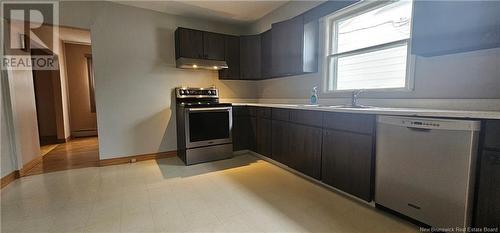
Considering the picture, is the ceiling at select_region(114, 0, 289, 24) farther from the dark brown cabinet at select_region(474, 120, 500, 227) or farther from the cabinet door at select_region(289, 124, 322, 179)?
the dark brown cabinet at select_region(474, 120, 500, 227)

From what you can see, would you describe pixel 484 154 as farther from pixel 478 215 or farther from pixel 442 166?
pixel 478 215

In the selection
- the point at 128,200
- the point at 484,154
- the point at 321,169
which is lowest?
the point at 128,200

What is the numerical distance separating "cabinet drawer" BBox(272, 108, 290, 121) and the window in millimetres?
707

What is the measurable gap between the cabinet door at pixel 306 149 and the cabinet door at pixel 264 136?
0.51 m

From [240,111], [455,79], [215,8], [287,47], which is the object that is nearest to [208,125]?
[240,111]

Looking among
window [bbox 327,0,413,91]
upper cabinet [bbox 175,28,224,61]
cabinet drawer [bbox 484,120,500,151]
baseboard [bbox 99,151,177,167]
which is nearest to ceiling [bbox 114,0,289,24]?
upper cabinet [bbox 175,28,224,61]

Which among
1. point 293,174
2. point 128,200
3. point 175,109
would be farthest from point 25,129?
point 293,174

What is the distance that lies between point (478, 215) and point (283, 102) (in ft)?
8.61

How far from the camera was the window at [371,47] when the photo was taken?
2.16 metres

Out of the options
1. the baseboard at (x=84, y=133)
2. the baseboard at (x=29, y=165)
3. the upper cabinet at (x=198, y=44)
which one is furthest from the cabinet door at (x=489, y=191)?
the baseboard at (x=84, y=133)

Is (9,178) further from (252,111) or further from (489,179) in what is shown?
(489,179)

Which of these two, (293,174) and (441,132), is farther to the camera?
(293,174)

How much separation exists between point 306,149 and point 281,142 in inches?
19.1

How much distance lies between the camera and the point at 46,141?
4.91m
